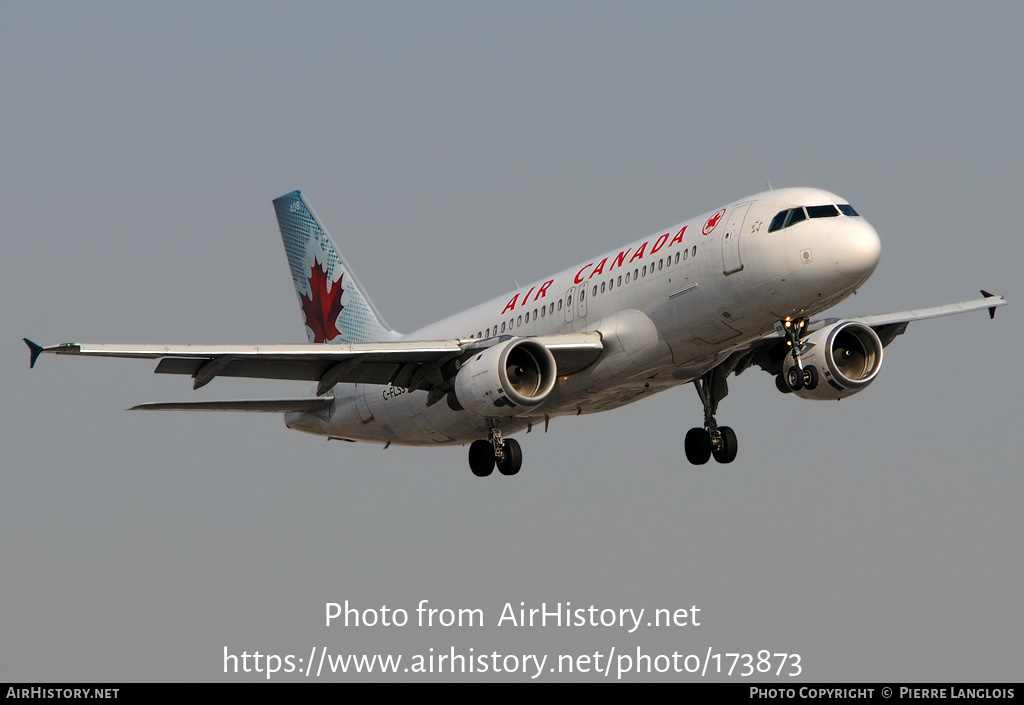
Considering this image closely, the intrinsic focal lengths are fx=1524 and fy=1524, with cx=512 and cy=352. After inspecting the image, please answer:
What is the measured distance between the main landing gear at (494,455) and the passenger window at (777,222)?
9.18m

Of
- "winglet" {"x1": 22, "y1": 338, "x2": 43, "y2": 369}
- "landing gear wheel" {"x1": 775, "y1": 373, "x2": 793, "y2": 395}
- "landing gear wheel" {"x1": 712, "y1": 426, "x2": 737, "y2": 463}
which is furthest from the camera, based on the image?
"landing gear wheel" {"x1": 712, "y1": 426, "x2": 737, "y2": 463}

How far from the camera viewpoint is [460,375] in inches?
1359

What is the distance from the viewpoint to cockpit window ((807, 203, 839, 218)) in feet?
103

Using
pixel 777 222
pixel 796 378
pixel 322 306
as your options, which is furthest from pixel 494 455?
pixel 322 306

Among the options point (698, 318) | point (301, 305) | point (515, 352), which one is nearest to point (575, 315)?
point (515, 352)

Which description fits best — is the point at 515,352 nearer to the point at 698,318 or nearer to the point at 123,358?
the point at 698,318

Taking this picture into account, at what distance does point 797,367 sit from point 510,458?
765 centimetres

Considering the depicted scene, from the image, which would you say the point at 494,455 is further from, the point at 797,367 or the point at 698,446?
the point at 797,367

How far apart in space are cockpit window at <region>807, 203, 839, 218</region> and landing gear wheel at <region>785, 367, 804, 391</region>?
372 centimetres

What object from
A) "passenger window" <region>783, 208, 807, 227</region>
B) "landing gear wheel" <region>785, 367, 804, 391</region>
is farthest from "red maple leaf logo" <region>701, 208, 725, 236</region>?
"landing gear wheel" <region>785, 367, 804, 391</region>

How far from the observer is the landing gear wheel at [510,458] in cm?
3706

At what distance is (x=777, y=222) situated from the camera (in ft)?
103

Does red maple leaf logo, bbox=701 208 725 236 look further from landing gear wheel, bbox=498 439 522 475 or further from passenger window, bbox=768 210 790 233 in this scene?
landing gear wheel, bbox=498 439 522 475

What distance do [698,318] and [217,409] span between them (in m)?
13.5
